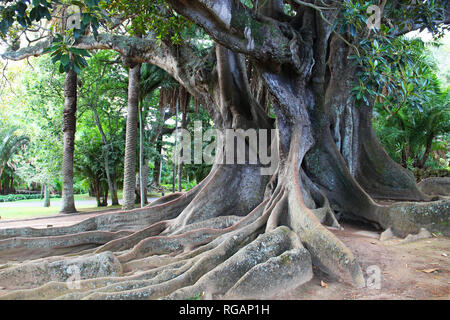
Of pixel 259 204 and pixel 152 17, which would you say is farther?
pixel 152 17

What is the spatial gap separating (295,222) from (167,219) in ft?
10.1

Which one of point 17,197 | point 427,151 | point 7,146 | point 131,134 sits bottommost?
point 17,197

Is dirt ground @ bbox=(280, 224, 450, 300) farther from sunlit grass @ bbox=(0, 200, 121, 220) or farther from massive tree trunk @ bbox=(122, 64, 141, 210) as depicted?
sunlit grass @ bbox=(0, 200, 121, 220)

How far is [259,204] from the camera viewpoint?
18.0ft

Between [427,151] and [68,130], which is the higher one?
[68,130]

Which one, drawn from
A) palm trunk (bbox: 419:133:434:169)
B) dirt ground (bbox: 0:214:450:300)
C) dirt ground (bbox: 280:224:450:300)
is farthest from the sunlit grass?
palm trunk (bbox: 419:133:434:169)

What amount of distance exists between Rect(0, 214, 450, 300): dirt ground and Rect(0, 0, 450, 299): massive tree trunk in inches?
5.7

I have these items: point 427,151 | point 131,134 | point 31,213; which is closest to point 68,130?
point 131,134

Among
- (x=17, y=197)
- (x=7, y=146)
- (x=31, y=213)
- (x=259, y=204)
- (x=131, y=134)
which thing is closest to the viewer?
(x=259, y=204)

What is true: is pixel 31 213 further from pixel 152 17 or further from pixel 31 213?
pixel 152 17

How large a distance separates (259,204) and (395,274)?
2698 millimetres

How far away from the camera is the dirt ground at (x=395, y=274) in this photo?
266cm

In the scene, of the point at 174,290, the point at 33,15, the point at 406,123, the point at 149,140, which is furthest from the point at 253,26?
the point at 149,140
